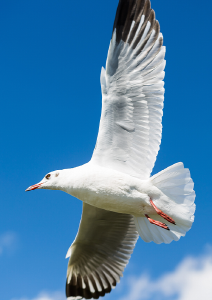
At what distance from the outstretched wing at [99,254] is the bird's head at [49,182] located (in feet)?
3.43

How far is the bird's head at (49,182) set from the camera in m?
6.44

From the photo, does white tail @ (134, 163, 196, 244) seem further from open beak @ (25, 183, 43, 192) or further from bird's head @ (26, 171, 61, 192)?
open beak @ (25, 183, 43, 192)

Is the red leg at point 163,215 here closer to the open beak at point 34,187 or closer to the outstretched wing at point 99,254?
the outstretched wing at point 99,254

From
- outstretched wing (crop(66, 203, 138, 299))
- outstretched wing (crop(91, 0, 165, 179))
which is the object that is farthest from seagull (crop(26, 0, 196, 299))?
outstretched wing (crop(66, 203, 138, 299))

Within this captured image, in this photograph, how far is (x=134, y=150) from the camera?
632 cm

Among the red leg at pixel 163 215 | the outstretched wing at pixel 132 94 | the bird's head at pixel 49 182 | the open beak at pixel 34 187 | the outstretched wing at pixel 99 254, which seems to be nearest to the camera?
the red leg at pixel 163 215

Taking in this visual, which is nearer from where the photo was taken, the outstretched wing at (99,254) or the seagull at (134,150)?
the seagull at (134,150)

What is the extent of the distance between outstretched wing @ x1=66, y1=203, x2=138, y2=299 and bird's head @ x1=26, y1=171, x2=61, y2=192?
3.43ft

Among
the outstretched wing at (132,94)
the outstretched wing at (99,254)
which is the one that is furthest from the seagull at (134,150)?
the outstretched wing at (99,254)

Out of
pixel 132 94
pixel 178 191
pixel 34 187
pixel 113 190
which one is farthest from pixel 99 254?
pixel 132 94

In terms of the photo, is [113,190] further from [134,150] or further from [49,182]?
[49,182]

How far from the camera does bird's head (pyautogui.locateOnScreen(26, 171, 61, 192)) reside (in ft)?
21.1

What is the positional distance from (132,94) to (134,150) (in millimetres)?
883

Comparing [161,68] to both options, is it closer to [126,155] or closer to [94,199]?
[126,155]
